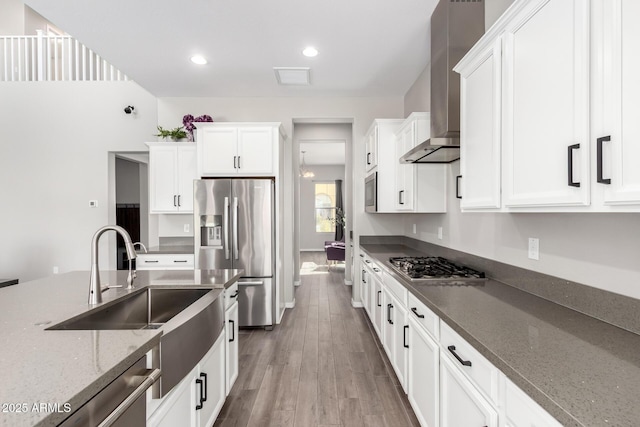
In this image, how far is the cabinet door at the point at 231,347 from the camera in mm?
1978

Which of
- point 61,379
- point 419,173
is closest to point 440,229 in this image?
point 419,173

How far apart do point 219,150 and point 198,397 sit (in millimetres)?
2798

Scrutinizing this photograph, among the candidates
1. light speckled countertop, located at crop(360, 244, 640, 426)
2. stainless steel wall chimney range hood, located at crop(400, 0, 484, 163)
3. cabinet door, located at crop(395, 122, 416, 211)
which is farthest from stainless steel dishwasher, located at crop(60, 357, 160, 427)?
cabinet door, located at crop(395, 122, 416, 211)

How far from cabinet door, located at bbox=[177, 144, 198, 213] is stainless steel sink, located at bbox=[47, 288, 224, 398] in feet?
7.59

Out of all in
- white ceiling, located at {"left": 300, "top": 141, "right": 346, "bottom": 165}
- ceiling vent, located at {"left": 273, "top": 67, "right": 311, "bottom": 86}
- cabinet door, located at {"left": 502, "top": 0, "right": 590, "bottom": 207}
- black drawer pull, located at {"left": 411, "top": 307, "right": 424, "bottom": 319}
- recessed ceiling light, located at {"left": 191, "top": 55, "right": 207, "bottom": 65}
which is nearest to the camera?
cabinet door, located at {"left": 502, "top": 0, "right": 590, "bottom": 207}

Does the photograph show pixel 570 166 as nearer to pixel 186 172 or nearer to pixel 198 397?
pixel 198 397

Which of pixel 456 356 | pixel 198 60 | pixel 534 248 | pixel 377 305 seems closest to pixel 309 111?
pixel 198 60

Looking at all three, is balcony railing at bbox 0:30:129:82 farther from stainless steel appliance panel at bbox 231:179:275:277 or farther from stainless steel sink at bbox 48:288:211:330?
stainless steel sink at bbox 48:288:211:330

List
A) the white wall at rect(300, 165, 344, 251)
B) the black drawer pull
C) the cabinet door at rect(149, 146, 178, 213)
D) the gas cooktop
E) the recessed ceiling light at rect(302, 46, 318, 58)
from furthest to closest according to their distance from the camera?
1. the white wall at rect(300, 165, 344, 251)
2. the cabinet door at rect(149, 146, 178, 213)
3. the recessed ceiling light at rect(302, 46, 318, 58)
4. the gas cooktop
5. the black drawer pull

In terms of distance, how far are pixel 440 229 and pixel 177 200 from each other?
10.4ft

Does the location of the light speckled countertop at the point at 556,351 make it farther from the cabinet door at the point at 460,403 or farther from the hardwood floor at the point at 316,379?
the hardwood floor at the point at 316,379

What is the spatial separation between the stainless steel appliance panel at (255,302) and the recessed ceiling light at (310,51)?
8.05ft

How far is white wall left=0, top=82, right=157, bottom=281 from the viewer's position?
15.1ft

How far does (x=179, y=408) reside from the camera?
1287mm
